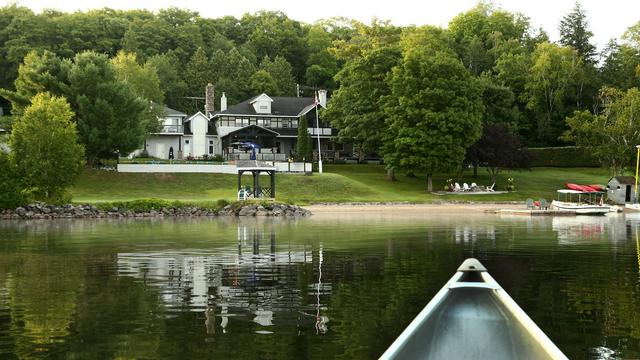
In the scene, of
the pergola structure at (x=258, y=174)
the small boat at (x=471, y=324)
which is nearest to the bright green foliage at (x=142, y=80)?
the pergola structure at (x=258, y=174)

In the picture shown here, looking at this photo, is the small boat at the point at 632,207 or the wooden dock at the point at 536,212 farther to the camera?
the small boat at the point at 632,207

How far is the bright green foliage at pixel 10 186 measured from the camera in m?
52.4

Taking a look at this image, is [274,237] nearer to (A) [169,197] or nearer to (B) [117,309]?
(B) [117,309]

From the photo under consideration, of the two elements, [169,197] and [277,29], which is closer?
[169,197]

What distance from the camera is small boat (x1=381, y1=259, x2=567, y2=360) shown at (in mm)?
9039

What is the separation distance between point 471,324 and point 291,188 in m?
62.0

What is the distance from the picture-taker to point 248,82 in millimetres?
128125

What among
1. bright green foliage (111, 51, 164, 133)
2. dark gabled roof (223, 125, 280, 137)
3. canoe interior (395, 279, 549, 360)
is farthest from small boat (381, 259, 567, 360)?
bright green foliage (111, 51, 164, 133)

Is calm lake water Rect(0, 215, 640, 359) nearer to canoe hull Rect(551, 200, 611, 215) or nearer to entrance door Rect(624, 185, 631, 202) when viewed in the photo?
canoe hull Rect(551, 200, 611, 215)

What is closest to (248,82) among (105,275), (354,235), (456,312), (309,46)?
(309,46)

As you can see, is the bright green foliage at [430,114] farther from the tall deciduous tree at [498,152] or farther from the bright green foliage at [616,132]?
the bright green foliage at [616,132]

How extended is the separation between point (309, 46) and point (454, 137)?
7726 centimetres

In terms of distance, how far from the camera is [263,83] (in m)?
125

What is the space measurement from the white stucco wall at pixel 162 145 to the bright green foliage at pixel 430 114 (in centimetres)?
3579
